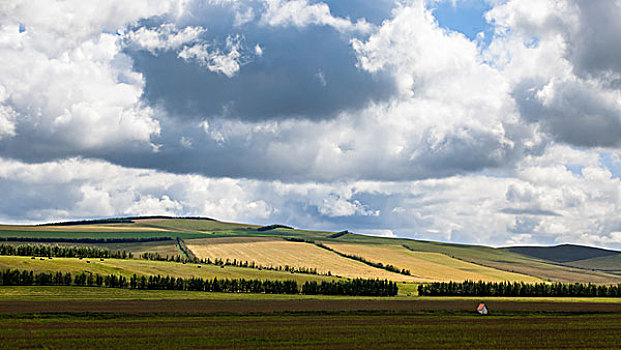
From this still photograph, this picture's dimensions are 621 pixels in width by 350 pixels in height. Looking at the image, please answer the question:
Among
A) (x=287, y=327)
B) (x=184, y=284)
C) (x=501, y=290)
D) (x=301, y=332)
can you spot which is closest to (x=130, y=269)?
(x=184, y=284)

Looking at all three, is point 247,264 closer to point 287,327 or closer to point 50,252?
point 50,252

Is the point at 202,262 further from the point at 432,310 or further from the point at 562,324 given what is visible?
the point at 562,324

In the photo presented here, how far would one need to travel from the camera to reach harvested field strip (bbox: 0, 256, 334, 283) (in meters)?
124

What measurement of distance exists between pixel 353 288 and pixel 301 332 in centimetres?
8290

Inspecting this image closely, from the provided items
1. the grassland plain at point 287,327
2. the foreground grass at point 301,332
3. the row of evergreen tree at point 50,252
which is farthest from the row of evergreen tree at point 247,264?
the foreground grass at point 301,332

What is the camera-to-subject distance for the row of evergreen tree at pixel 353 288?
12930cm

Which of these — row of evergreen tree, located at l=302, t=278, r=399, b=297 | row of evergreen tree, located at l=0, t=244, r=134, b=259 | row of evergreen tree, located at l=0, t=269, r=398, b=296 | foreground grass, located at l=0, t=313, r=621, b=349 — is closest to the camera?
foreground grass, located at l=0, t=313, r=621, b=349

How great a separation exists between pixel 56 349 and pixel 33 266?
8893cm

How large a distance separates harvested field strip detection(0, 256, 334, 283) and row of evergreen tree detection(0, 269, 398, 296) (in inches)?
184

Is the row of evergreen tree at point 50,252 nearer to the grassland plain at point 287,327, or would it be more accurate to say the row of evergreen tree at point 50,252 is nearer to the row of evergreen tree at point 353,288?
the row of evergreen tree at point 353,288

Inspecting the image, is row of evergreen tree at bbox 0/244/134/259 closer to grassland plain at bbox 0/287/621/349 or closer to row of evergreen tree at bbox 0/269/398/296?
row of evergreen tree at bbox 0/269/398/296

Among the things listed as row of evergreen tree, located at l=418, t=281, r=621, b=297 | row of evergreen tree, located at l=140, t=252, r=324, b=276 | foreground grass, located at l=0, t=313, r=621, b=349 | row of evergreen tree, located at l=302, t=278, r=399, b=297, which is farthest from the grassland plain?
row of evergreen tree, located at l=140, t=252, r=324, b=276

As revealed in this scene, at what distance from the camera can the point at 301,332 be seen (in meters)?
52.9

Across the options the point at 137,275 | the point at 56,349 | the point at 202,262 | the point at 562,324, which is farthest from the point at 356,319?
the point at 202,262
